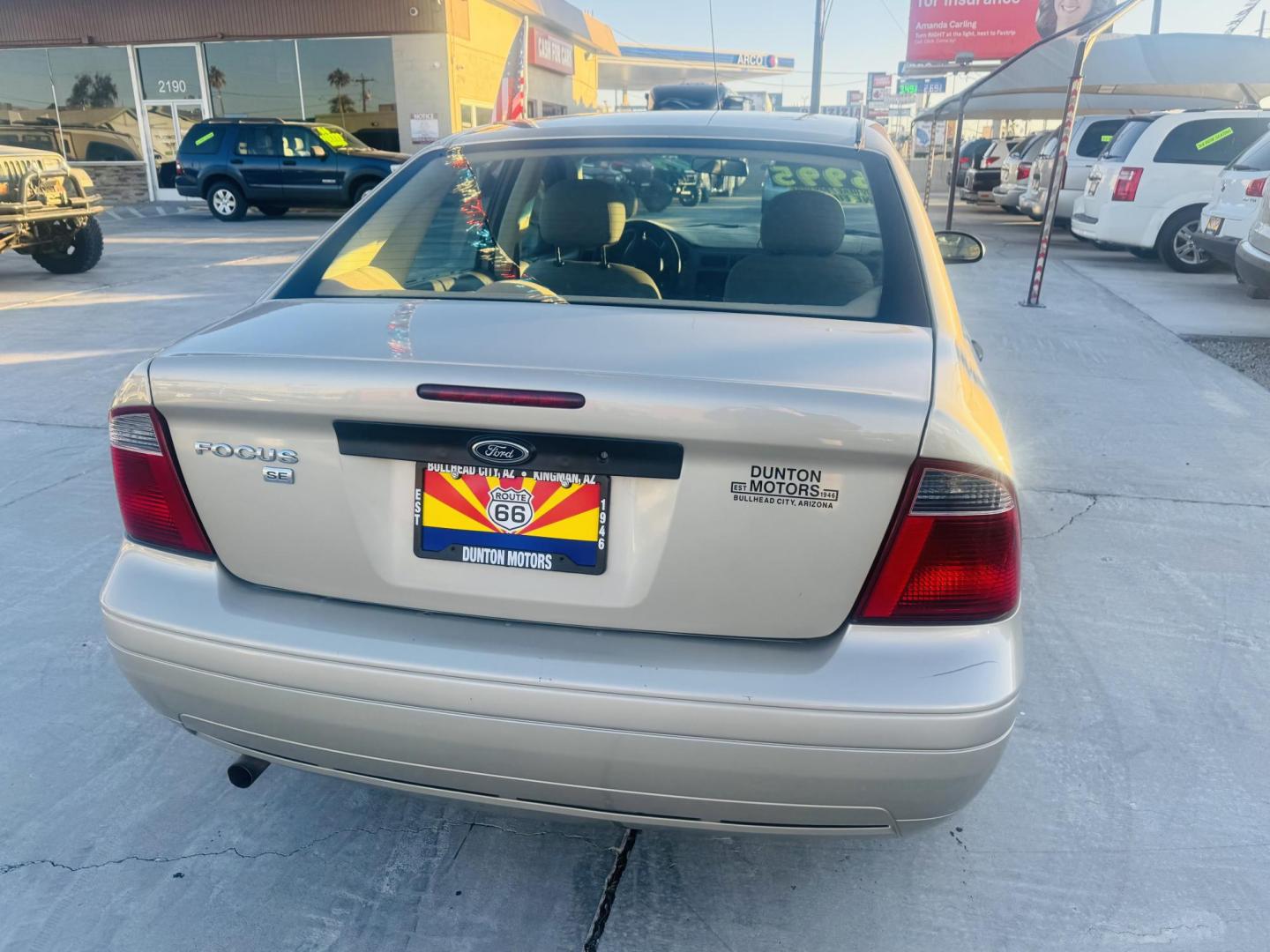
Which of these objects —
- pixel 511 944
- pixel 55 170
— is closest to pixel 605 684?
pixel 511 944

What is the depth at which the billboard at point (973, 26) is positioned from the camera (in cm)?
3262

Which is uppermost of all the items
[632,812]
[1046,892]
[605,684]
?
[605,684]

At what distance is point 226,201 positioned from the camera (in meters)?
18.5

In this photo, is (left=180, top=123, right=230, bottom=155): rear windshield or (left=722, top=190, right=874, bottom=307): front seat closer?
(left=722, top=190, right=874, bottom=307): front seat

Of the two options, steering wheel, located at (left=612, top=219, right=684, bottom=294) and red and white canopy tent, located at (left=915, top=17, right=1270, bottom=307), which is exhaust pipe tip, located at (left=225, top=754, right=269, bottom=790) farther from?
red and white canopy tent, located at (left=915, top=17, right=1270, bottom=307)

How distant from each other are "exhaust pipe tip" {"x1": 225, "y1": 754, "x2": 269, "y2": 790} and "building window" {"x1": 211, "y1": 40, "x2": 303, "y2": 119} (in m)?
22.6

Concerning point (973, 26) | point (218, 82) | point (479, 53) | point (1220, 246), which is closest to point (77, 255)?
point (1220, 246)

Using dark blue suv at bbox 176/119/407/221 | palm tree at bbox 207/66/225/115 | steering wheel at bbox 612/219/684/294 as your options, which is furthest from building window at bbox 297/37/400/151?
steering wheel at bbox 612/219/684/294

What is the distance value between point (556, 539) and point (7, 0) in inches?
1055

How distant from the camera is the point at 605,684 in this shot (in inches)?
64.3

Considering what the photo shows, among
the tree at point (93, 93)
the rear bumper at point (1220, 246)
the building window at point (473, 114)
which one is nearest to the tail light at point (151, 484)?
the rear bumper at point (1220, 246)

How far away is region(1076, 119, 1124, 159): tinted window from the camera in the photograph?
15.2 metres

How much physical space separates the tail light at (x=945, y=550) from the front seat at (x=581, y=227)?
46.2 inches

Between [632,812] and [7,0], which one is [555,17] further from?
[632,812]
